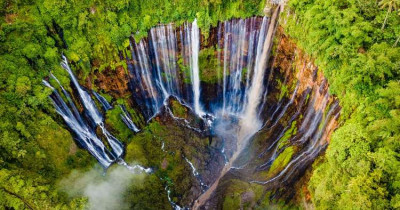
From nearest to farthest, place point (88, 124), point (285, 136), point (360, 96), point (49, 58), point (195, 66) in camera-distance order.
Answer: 1. point (360, 96)
2. point (49, 58)
3. point (285, 136)
4. point (88, 124)
5. point (195, 66)

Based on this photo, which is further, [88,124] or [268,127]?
[268,127]

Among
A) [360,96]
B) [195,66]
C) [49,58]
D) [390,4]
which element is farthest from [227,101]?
[49,58]

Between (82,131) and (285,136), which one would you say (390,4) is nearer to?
(285,136)

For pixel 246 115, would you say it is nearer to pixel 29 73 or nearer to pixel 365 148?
pixel 365 148

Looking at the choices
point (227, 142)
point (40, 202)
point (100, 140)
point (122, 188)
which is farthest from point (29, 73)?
point (227, 142)

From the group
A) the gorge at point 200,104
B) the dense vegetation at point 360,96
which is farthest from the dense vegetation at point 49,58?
the dense vegetation at point 360,96

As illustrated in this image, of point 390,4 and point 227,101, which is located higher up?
point 390,4

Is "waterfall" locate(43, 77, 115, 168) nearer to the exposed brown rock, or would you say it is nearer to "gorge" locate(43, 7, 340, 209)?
"gorge" locate(43, 7, 340, 209)
